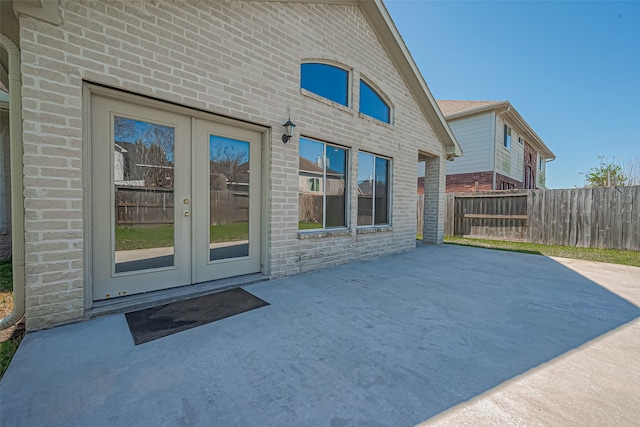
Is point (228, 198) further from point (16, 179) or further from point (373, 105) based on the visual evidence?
point (373, 105)

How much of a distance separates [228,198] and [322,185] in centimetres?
194

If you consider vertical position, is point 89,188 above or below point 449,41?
below

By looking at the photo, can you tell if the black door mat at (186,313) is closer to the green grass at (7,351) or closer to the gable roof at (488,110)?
the green grass at (7,351)

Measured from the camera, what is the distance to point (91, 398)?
1682 millimetres

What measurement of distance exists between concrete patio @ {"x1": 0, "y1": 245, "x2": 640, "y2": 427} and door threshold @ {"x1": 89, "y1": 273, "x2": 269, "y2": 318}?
157mm

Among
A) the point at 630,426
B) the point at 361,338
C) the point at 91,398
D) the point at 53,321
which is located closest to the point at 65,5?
the point at 53,321

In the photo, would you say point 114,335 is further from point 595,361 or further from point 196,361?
point 595,361

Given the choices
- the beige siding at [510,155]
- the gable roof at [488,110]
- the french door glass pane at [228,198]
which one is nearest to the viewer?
the french door glass pane at [228,198]

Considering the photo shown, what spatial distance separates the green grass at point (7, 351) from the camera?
2012mm

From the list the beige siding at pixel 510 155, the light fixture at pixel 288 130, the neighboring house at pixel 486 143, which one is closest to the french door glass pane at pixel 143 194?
the light fixture at pixel 288 130

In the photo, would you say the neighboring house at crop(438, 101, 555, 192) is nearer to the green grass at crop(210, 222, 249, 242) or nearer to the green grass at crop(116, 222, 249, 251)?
the green grass at crop(210, 222, 249, 242)

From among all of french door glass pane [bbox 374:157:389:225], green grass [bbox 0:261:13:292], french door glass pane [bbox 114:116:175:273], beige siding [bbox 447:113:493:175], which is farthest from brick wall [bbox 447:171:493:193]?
Result: green grass [bbox 0:261:13:292]

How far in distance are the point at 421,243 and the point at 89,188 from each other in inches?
339

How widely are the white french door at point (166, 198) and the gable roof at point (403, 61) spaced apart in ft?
9.39
